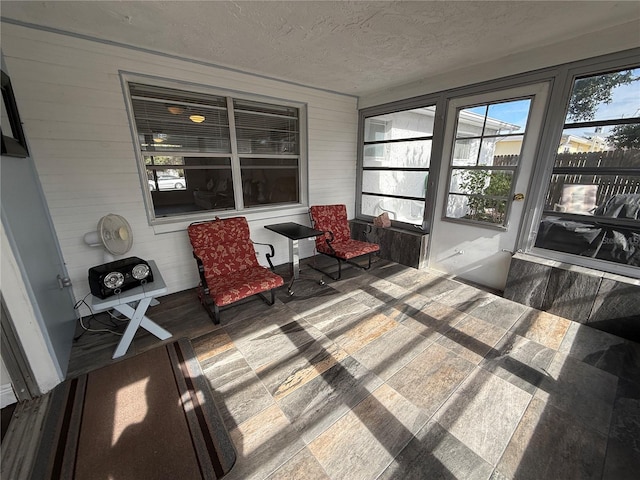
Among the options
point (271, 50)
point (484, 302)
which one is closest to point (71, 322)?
point (271, 50)

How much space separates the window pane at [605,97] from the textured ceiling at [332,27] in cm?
41

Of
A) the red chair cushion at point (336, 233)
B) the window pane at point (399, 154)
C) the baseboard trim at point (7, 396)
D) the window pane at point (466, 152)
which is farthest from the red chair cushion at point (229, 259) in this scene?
the window pane at point (466, 152)

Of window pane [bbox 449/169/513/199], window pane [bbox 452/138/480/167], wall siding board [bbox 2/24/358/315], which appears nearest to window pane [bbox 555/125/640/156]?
window pane [bbox 449/169/513/199]

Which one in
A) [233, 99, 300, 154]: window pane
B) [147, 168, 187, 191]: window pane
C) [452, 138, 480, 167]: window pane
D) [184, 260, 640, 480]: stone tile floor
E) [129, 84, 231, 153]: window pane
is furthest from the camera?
[233, 99, 300, 154]: window pane

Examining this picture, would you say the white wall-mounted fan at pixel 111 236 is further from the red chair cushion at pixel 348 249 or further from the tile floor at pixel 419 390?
the red chair cushion at pixel 348 249

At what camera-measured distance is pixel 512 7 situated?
186cm

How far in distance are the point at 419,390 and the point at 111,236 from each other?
9.20 feet

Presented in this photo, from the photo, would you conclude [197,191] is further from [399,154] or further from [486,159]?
[486,159]

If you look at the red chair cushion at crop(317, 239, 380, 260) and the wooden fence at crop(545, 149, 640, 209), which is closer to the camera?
the wooden fence at crop(545, 149, 640, 209)

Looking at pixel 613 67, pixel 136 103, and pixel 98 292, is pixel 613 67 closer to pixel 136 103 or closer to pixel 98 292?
pixel 136 103

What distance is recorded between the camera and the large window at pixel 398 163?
3.64 m

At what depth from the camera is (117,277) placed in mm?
1994

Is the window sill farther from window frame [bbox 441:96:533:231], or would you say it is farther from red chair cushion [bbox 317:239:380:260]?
window frame [bbox 441:96:533:231]

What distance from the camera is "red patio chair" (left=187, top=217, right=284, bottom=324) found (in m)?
2.50
